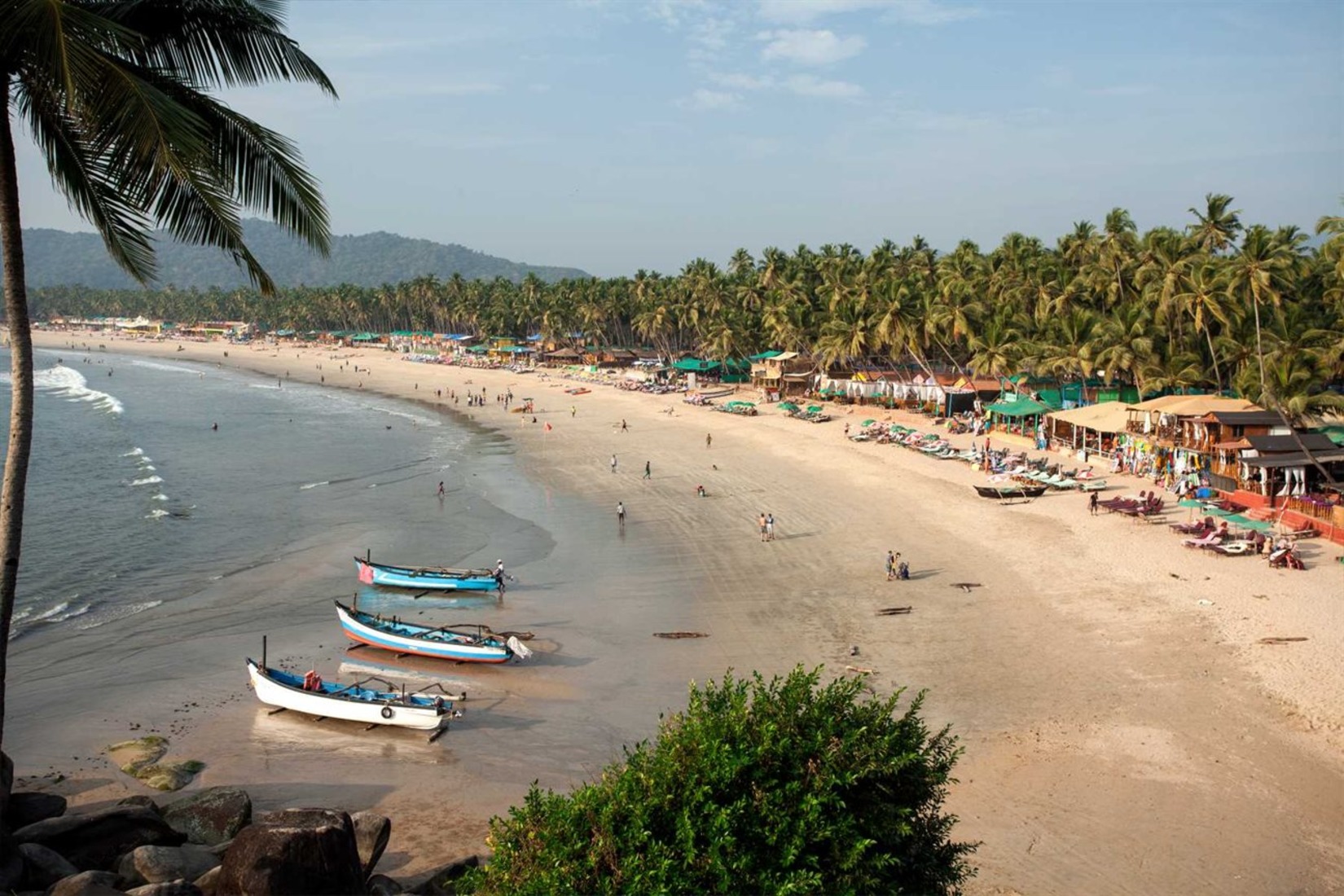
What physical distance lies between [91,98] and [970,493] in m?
35.6

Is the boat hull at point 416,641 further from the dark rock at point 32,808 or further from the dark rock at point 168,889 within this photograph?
the dark rock at point 168,889

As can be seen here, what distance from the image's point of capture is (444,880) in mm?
12422

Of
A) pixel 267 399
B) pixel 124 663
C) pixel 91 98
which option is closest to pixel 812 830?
pixel 91 98

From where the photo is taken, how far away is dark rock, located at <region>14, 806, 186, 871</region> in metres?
11.6

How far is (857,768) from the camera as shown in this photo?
876cm

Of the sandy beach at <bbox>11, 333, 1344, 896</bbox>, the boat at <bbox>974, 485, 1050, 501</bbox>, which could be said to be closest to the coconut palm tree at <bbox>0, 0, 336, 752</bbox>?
the sandy beach at <bbox>11, 333, 1344, 896</bbox>

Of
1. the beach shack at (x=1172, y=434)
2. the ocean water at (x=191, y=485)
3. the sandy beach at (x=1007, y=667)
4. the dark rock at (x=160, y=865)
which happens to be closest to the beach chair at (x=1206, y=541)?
the sandy beach at (x=1007, y=667)

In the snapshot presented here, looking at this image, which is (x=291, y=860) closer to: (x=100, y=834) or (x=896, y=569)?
(x=100, y=834)

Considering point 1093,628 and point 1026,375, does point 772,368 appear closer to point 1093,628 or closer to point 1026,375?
point 1026,375

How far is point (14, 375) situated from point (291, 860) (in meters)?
5.56

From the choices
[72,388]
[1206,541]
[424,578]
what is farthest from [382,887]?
[72,388]

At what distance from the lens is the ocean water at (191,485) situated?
29.3m

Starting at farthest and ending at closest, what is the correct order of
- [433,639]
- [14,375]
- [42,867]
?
[433,639] < [42,867] < [14,375]

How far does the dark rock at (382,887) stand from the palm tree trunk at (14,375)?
181 inches
